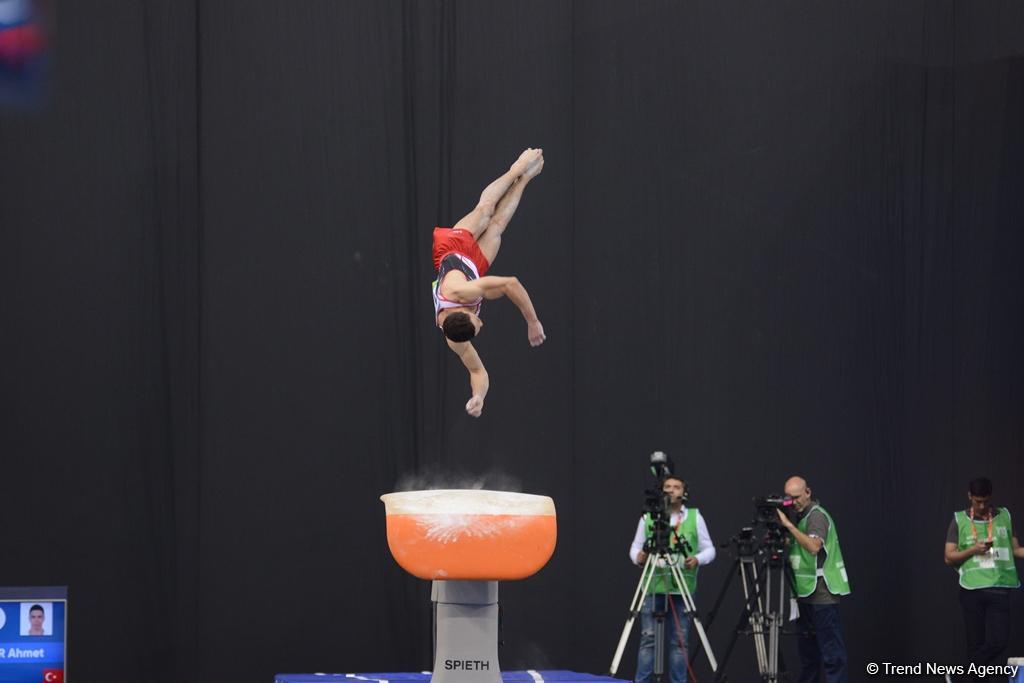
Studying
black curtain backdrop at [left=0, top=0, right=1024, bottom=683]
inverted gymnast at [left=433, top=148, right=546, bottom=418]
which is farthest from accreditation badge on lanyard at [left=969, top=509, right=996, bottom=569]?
inverted gymnast at [left=433, top=148, right=546, bottom=418]

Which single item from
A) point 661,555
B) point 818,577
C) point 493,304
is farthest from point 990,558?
point 493,304

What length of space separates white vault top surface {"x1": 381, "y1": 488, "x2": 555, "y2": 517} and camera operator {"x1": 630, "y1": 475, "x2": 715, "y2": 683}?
306cm

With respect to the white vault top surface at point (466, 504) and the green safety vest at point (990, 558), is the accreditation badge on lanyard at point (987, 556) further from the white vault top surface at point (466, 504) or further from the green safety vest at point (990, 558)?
the white vault top surface at point (466, 504)

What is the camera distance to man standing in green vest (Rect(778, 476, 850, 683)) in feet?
24.8

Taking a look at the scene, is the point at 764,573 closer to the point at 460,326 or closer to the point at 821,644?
the point at 821,644

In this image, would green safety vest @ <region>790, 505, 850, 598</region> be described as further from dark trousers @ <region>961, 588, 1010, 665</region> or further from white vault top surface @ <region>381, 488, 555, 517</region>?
white vault top surface @ <region>381, 488, 555, 517</region>

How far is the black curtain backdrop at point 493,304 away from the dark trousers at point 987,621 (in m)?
1.05

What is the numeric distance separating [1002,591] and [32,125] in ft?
19.5

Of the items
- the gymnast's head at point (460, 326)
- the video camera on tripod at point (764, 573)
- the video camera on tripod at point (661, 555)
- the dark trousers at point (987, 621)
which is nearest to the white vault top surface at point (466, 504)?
the gymnast's head at point (460, 326)

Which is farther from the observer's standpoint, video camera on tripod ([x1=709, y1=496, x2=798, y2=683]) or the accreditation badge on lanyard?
the accreditation badge on lanyard

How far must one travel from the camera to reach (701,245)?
882 cm

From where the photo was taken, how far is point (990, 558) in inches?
305

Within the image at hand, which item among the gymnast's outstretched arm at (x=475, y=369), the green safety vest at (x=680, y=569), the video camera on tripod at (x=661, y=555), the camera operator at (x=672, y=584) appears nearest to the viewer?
the gymnast's outstretched arm at (x=475, y=369)

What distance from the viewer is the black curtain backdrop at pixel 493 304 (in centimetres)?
767
